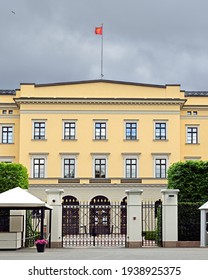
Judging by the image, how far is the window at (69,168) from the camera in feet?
186

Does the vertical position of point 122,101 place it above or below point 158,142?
above

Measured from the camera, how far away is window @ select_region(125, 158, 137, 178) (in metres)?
56.9

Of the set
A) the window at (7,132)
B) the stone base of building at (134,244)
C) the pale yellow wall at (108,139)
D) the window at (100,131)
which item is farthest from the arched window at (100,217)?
the stone base of building at (134,244)

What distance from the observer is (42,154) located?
5703 cm

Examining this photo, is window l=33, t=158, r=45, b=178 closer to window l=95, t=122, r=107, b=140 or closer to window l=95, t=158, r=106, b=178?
window l=95, t=158, r=106, b=178

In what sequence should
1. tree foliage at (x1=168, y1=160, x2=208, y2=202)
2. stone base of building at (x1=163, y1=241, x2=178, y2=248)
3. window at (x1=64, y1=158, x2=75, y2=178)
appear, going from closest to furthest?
stone base of building at (x1=163, y1=241, x2=178, y2=248), tree foliage at (x1=168, y1=160, x2=208, y2=202), window at (x1=64, y1=158, x2=75, y2=178)

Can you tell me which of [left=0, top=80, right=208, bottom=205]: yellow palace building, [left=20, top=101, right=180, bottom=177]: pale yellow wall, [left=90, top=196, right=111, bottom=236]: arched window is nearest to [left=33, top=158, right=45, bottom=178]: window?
[left=0, top=80, right=208, bottom=205]: yellow palace building

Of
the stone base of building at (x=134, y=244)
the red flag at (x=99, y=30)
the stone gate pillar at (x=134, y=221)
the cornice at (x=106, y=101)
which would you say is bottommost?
the stone base of building at (x=134, y=244)

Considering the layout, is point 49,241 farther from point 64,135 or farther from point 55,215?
point 64,135

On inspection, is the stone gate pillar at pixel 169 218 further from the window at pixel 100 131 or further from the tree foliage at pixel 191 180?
the window at pixel 100 131

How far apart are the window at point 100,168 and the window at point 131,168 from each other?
1.96m

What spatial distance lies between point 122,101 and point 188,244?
2890cm
